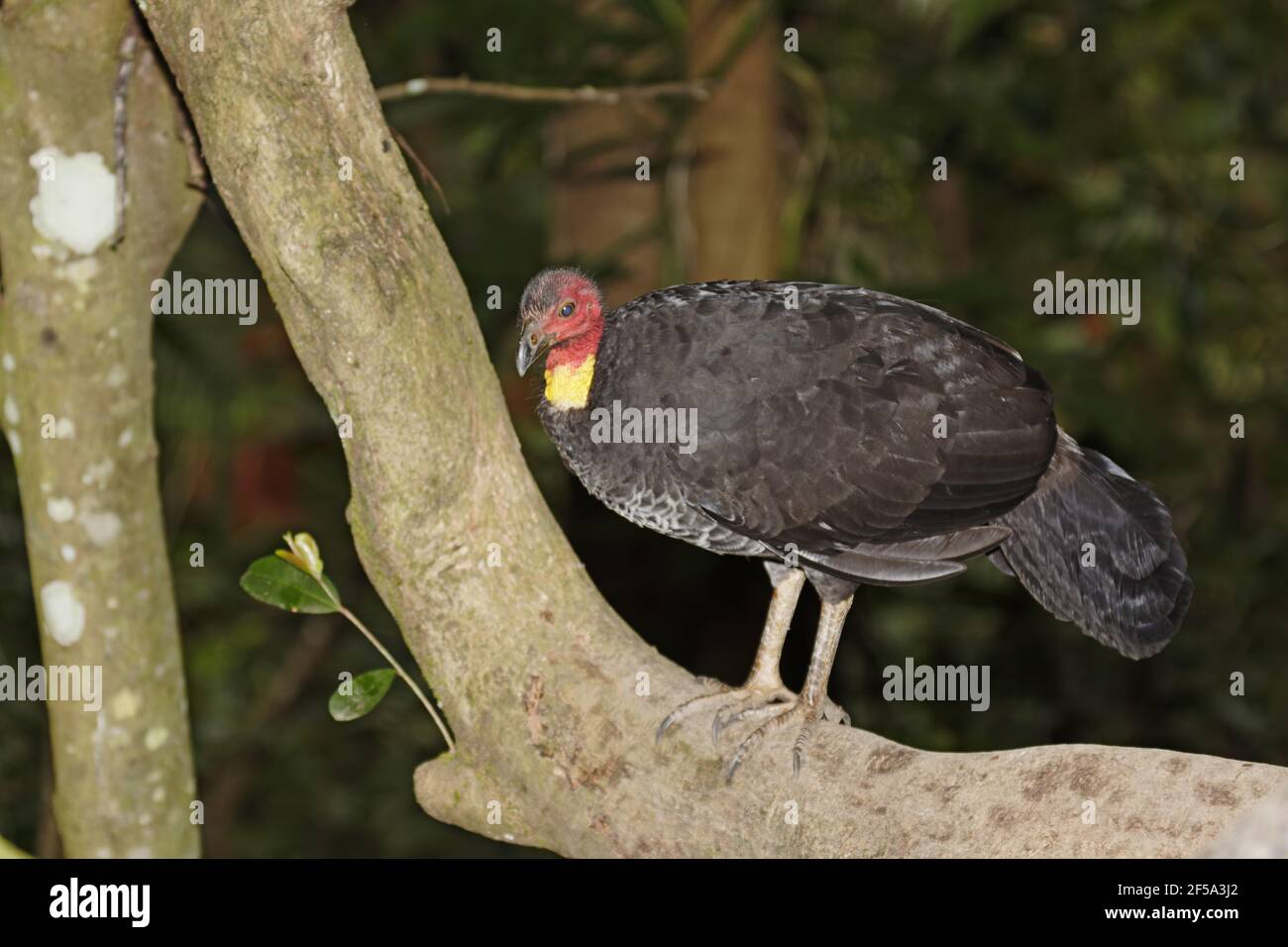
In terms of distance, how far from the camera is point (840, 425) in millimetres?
2391

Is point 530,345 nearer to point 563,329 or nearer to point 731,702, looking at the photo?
point 563,329

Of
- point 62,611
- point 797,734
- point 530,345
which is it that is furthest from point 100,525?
point 797,734

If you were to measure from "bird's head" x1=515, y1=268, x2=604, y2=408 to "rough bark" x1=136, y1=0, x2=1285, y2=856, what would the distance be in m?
0.23

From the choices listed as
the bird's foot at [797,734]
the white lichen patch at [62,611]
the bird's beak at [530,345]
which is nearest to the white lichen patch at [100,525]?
the white lichen patch at [62,611]

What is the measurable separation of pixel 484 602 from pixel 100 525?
827mm

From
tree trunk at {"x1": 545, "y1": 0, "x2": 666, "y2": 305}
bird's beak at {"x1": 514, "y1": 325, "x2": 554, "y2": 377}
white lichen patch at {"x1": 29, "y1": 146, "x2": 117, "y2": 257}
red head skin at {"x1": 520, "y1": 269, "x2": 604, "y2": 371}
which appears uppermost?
tree trunk at {"x1": 545, "y1": 0, "x2": 666, "y2": 305}

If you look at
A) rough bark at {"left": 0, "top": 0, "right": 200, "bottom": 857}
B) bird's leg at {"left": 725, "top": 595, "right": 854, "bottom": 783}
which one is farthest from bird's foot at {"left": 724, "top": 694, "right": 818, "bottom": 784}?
rough bark at {"left": 0, "top": 0, "right": 200, "bottom": 857}

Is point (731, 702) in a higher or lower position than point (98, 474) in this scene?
lower

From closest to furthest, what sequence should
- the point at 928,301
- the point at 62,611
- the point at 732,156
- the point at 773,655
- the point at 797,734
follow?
1. the point at 797,734
2. the point at 62,611
3. the point at 773,655
4. the point at 928,301
5. the point at 732,156

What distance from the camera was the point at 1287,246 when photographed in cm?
653

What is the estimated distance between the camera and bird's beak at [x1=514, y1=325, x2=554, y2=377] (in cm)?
249

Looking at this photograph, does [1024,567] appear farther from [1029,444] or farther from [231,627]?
[231,627]

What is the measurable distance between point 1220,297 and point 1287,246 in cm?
131

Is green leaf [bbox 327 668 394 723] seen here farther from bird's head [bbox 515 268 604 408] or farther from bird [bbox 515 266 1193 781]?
bird's head [bbox 515 268 604 408]
